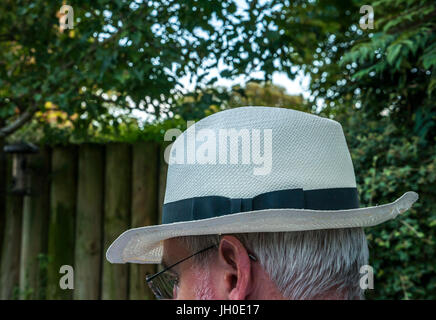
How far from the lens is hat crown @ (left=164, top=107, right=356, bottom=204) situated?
1.39m

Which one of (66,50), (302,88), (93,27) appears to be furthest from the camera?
(302,88)

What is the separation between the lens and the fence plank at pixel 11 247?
4.67m

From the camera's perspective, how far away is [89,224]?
4.38 m

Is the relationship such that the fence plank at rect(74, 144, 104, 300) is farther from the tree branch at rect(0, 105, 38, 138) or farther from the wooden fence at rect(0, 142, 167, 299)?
Result: the tree branch at rect(0, 105, 38, 138)

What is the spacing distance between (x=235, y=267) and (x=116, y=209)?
3132 mm

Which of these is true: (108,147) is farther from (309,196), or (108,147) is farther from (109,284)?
(309,196)

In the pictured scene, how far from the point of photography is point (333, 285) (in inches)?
52.7

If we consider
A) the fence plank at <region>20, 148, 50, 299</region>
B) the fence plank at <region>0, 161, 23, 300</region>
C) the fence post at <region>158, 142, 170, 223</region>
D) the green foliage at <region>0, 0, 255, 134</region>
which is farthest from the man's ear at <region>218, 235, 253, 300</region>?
the fence plank at <region>0, 161, 23, 300</region>

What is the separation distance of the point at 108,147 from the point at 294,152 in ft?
10.6

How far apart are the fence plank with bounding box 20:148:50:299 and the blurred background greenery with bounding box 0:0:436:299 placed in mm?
422

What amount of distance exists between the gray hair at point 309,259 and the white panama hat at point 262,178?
36 mm

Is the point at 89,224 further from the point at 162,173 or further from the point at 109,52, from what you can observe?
the point at 109,52
